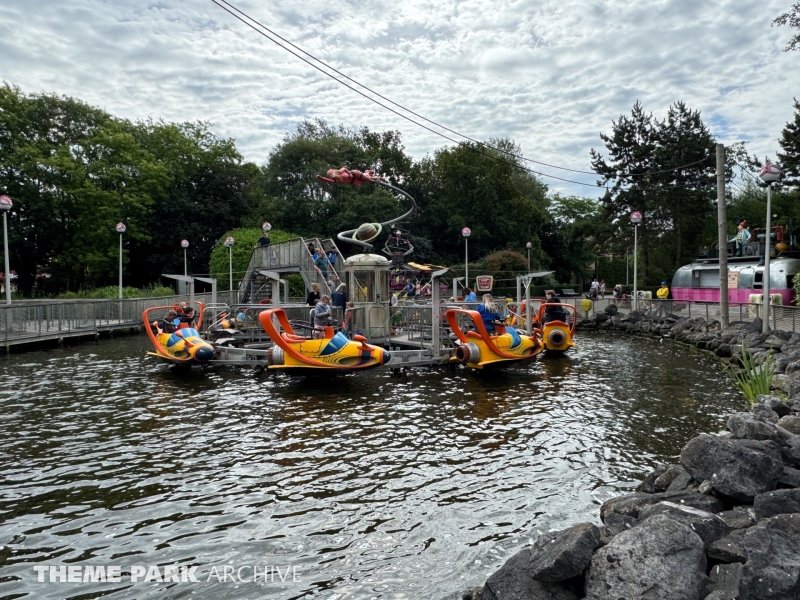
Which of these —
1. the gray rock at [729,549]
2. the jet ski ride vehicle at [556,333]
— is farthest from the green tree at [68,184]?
the gray rock at [729,549]

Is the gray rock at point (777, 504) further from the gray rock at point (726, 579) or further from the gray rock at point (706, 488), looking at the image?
the gray rock at point (726, 579)

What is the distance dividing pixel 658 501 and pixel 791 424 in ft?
10.5

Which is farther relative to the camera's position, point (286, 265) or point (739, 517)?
point (286, 265)

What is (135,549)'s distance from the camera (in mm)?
5844

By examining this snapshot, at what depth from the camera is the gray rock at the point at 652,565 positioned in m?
3.95

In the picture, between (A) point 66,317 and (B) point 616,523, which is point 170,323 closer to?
(A) point 66,317

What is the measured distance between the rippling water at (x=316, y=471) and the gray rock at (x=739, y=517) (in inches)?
64.6

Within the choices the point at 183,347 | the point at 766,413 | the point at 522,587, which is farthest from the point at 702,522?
the point at 183,347


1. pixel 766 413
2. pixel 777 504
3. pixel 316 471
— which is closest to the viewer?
pixel 777 504

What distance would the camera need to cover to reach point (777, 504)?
5.02m

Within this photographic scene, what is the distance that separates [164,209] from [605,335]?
34.4 meters

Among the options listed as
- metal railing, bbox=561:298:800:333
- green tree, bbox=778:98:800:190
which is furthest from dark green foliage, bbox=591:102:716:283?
metal railing, bbox=561:298:800:333

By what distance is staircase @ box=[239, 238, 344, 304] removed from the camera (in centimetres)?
2236

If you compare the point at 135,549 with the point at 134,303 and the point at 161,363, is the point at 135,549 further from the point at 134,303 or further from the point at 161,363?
the point at 134,303
